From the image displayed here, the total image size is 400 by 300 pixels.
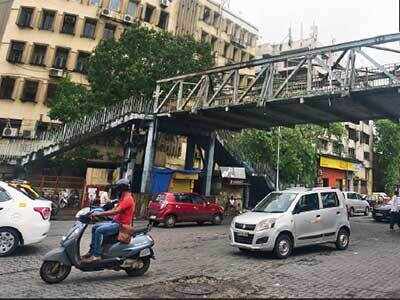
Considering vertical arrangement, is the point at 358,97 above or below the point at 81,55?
below

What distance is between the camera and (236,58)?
53.0m

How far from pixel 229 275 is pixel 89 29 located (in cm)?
3612

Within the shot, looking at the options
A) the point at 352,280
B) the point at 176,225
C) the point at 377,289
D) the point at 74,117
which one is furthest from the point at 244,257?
the point at 74,117

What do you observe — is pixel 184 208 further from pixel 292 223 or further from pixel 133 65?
pixel 133 65

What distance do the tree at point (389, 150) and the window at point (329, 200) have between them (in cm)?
4982

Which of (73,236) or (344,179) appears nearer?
(73,236)

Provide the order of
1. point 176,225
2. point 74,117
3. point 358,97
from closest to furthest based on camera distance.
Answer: point 358,97 < point 176,225 < point 74,117

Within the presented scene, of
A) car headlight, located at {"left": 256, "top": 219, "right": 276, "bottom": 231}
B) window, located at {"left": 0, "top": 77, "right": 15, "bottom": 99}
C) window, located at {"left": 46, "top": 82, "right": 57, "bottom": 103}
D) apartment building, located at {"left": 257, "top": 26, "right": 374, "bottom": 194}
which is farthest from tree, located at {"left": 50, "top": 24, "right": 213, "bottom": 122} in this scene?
apartment building, located at {"left": 257, "top": 26, "right": 374, "bottom": 194}

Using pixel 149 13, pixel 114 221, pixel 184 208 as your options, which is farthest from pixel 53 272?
pixel 149 13

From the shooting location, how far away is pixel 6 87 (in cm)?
3756

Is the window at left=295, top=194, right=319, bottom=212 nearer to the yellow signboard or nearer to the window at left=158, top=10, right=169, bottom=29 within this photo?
the window at left=158, top=10, right=169, bottom=29

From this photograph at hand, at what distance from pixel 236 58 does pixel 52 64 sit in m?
23.2

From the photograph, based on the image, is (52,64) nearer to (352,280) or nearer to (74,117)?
(74,117)

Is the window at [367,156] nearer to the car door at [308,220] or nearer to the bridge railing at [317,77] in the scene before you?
the bridge railing at [317,77]
